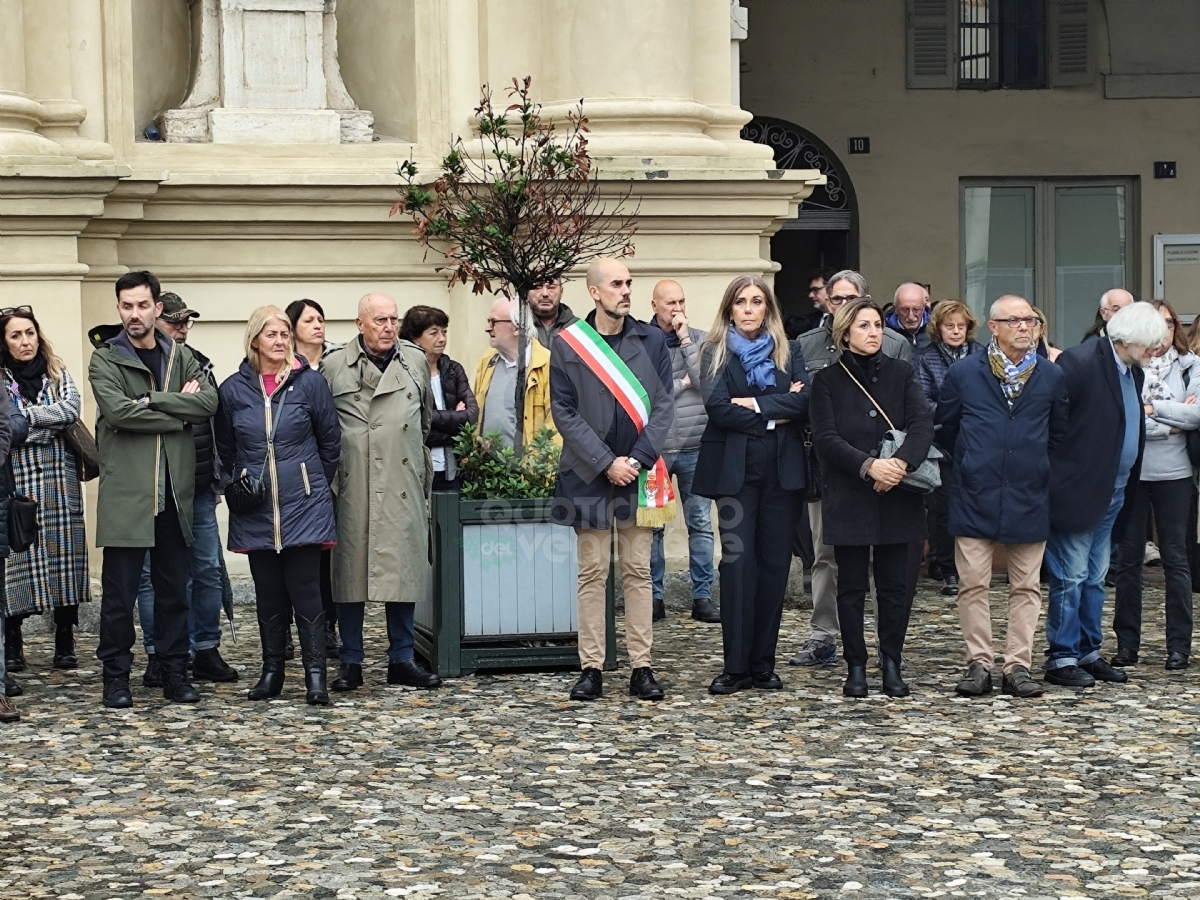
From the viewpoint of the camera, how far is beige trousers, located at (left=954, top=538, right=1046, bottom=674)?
891 cm

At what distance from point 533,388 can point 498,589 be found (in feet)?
4.15

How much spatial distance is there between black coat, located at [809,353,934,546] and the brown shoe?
11.2 feet

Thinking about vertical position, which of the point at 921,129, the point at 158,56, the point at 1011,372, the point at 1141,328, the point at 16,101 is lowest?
the point at 1011,372

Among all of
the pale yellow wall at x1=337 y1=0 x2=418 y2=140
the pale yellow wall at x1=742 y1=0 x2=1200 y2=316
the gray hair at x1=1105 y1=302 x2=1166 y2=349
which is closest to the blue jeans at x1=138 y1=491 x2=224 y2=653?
the gray hair at x1=1105 y1=302 x2=1166 y2=349

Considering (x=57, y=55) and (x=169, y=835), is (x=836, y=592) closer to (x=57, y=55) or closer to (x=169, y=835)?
(x=169, y=835)

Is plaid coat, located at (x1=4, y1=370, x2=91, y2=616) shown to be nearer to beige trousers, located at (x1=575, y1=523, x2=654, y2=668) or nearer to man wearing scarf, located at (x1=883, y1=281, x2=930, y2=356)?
beige trousers, located at (x1=575, y1=523, x2=654, y2=668)

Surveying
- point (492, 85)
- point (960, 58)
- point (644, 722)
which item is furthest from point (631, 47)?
point (960, 58)

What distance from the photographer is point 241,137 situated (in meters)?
12.9

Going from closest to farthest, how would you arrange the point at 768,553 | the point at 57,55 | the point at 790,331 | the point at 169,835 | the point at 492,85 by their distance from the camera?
the point at 169,835
the point at 768,553
the point at 57,55
the point at 492,85
the point at 790,331

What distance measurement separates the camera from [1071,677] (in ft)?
29.9

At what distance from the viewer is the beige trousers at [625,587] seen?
29.2ft

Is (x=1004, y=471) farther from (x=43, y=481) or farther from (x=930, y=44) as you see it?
(x=930, y=44)

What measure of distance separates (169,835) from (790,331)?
432 inches

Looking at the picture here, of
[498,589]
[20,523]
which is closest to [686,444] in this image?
[498,589]
